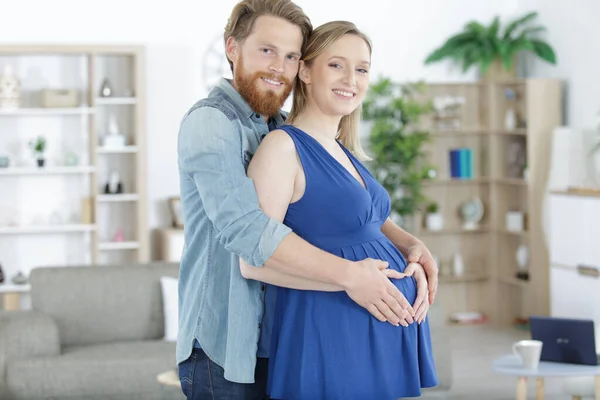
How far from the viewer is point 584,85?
26.0 feet

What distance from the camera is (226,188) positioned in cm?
205

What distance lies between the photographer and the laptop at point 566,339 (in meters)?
5.07

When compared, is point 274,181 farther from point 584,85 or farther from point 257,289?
point 584,85

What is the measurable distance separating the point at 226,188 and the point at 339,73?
391 mm

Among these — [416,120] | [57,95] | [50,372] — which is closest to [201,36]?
[57,95]

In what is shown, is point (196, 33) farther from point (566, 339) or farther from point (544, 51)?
point (566, 339)

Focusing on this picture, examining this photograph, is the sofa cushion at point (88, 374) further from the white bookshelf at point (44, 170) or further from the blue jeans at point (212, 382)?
the blue jeans at point (212, 382)

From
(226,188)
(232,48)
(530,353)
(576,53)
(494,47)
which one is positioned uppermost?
(494,47)

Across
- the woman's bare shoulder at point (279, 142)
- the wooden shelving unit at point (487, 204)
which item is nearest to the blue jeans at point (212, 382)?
the woman's bare shoulder at point (279, 142)

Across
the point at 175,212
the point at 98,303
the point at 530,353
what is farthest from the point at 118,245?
the point at 530,353

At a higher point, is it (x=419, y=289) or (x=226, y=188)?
(x=226, y=188)

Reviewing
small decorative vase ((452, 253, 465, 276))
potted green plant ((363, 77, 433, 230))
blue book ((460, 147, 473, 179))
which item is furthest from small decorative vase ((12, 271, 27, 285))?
blue book ((460, 147, 473, 179))

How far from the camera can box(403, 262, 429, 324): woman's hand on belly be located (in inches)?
87.8

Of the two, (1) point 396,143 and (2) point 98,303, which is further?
(1) point 396,143
